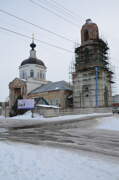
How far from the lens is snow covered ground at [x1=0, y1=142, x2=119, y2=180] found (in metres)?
3.62

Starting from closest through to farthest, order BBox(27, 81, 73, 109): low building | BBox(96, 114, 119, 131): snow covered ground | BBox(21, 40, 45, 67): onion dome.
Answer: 1. BBox(96, 114, 119, 131): snow covered ground
2. BBox(27, 81, 73, 109): low building
3. BBox(21, 40, 45, 67): onion dome

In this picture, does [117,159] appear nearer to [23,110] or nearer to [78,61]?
[23,110]

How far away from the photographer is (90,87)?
1486 inches

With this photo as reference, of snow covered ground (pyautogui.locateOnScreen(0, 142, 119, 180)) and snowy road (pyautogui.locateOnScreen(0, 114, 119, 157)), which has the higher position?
snow covered ground (pyautogui.locateOnScreen(0, 142, 119, 180))

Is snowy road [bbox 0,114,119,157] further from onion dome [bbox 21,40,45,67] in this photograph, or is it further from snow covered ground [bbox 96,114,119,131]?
onion dome [bbox 21,40,45,67]

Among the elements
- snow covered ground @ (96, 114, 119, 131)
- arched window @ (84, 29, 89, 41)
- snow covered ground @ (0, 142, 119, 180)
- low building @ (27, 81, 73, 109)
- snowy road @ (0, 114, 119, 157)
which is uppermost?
arched window @ (84, 29, 89, 41)

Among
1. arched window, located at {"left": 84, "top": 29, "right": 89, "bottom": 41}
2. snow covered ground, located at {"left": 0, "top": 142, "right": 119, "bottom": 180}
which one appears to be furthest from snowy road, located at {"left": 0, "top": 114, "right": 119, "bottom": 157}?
arched window, located at {"left": 84, "top": 29, "right": 89, "bottom": 41}

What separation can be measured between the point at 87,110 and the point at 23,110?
41.7 feet

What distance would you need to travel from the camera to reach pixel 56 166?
4.21m

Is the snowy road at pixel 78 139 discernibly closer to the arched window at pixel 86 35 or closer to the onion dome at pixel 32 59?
the arched window at pixel 86 35

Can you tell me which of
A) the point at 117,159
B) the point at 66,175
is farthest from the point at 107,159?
the point at 66,175

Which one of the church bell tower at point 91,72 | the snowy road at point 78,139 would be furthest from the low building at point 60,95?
the snowy road at point 78,139

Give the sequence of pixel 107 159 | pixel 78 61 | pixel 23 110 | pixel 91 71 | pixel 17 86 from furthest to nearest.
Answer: pixel 17 86 < pixel 78 61 < pixel 91 71 < pixel 23 110 < pixel 107 159

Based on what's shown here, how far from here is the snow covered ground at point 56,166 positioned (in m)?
3.62
